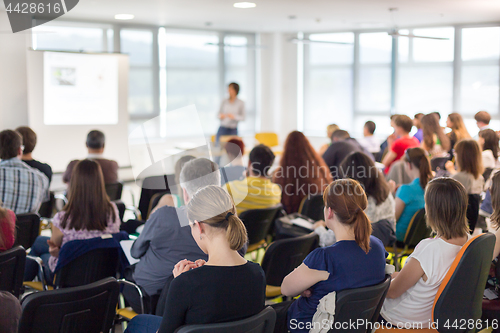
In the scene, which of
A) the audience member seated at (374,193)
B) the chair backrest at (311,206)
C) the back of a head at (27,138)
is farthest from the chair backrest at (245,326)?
the back of a head at (27,138)

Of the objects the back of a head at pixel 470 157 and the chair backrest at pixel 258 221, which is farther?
the back of a head at pixel 470 157

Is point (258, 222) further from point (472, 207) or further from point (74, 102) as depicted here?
point (74, 102)

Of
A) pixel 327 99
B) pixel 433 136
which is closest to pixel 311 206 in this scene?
pixel 433 136

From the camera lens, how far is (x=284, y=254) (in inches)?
112

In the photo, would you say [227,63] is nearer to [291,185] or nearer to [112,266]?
[291,185]

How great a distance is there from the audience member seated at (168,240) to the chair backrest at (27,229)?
1.15 metres

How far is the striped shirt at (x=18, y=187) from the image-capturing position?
3627 mm


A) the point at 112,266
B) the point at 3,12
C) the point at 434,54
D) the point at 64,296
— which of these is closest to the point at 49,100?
the point at 3,12

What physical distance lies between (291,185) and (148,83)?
6058 millimetres

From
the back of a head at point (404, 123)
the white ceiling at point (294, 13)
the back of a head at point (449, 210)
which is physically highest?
the white ceiling at point (294, 13)

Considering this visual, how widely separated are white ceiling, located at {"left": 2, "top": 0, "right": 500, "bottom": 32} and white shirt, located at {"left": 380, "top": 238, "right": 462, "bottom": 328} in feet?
17.1

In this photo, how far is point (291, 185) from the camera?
4.18 m

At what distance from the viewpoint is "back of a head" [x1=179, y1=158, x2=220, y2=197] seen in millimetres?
2447

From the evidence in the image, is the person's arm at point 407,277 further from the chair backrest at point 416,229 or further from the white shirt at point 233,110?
the white shirt at point 233,110
